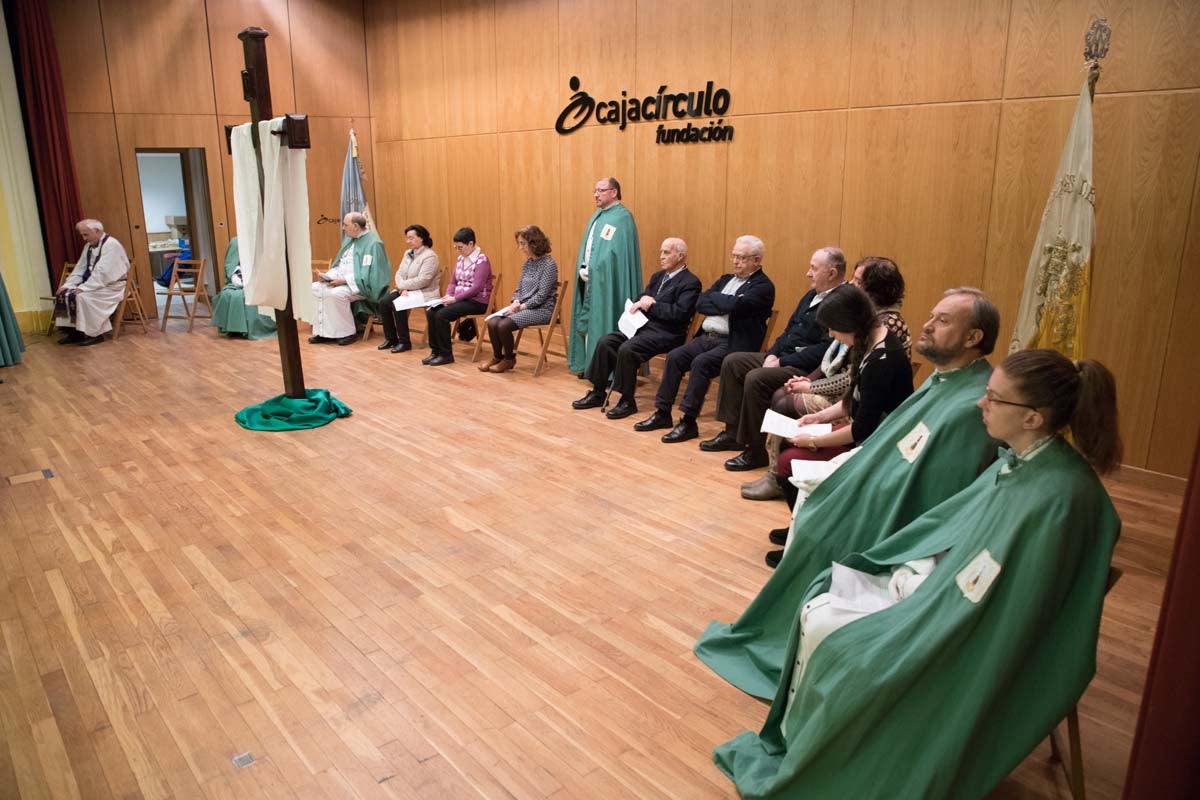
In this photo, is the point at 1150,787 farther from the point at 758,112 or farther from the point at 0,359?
the point at 0,359

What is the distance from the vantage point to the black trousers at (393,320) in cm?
793

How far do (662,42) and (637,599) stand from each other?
5.01 m

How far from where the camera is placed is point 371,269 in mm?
8258

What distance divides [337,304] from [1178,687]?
26.6 feet

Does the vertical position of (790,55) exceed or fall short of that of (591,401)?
it exceeds it

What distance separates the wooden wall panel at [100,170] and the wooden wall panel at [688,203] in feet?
19.8

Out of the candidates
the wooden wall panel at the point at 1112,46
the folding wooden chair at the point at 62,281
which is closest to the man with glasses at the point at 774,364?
the wooden wall panel at the point at 1112,46

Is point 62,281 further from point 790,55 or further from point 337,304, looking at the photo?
point 790,55

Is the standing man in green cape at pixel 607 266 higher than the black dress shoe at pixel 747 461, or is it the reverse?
the standing man in green cape at pixel 607 266

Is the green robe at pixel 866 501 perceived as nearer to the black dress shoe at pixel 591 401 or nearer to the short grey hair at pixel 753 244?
the short grey hair at pixel 753 244

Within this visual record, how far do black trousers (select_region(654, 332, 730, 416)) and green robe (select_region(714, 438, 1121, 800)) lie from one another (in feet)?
11.0

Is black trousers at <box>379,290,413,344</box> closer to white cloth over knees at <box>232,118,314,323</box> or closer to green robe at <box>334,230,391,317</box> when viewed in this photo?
green robe at <box>334,230,391,317</box>

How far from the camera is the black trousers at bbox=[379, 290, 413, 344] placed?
26.0ft

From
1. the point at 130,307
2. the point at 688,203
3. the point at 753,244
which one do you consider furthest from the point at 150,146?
the point at 753,244
